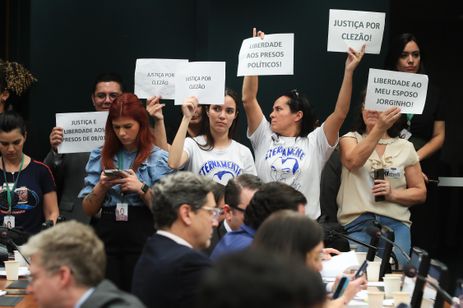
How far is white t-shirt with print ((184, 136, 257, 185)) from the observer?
19.6ft

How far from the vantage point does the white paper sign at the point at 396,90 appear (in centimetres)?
609

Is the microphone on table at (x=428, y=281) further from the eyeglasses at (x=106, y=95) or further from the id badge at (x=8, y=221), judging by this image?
the eyeglasses at (x=106, y=95)

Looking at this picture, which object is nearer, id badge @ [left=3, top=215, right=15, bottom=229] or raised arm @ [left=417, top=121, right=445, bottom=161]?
id badge @ [left=3, top=215, right=15, bottom=229]

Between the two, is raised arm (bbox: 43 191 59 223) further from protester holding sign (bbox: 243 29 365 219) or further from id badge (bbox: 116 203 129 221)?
protester holding sign (bbox: 243 29 365 219)

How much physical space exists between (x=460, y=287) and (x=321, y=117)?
358 cm

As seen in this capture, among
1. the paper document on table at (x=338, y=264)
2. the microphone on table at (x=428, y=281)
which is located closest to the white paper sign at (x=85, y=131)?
the paper document on table at (x=338, y=264)

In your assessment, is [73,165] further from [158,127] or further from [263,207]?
[263,207]

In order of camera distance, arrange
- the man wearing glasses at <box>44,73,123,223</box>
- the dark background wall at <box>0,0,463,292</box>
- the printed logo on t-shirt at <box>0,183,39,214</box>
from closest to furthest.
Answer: the printed logo on t-shirt at <box>0,183,39,214</box> < the man wearing glasses at <box>44,73,123,223</box> < the dark background wall at <box>0,0,463,292</box>

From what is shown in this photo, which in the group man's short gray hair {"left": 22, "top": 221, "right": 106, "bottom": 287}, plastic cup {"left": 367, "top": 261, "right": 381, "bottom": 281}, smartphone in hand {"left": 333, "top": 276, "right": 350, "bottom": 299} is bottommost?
plastic cup {"left": 367, "top": 261, "right": 381, "bottom": 281}

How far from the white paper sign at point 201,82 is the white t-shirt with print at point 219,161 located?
11.6 inches

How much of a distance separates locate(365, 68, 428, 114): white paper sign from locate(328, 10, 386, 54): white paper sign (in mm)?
207

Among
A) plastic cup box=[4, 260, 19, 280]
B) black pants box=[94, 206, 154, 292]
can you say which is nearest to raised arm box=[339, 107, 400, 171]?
Answer: black pants box=[94, 206, 154, 292]

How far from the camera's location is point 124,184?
536 cm

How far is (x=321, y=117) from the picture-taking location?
7.45 m
